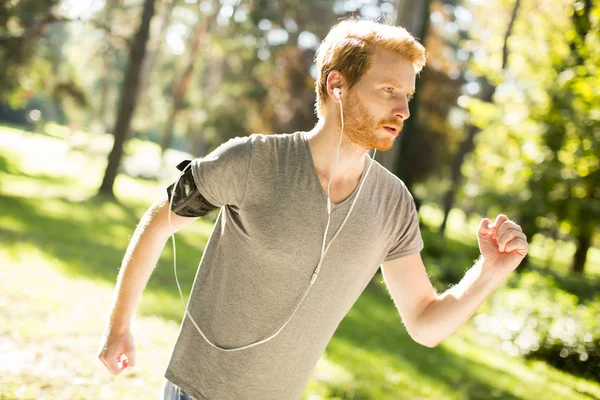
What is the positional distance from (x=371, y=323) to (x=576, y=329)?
417cm

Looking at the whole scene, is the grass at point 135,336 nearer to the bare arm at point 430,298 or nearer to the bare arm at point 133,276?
the bare arm at point 133,276

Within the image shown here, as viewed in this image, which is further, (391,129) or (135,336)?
(135,336)

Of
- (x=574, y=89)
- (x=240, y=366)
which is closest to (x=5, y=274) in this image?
(x=240, y=366)

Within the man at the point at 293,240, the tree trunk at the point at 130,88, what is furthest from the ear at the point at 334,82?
the tree trunk at the point at 130,88

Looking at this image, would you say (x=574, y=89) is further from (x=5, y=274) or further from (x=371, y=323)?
(x=5, y=274)

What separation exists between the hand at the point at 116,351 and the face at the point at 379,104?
1176 mm

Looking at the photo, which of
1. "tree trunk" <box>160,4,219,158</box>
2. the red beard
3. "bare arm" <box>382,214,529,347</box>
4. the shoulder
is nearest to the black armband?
the red beard

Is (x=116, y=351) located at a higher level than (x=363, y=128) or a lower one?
lower

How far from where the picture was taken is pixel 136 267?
7.64ft

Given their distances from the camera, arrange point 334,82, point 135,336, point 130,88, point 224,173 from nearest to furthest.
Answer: point 224,173
point 334,82
point 135,336
point 130,88

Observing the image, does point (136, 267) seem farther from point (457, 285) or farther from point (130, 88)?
point (130, 88)

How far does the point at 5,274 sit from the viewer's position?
9.15 meters

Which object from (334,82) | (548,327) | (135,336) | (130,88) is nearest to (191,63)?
(130,88)

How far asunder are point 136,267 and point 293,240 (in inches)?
24.4
